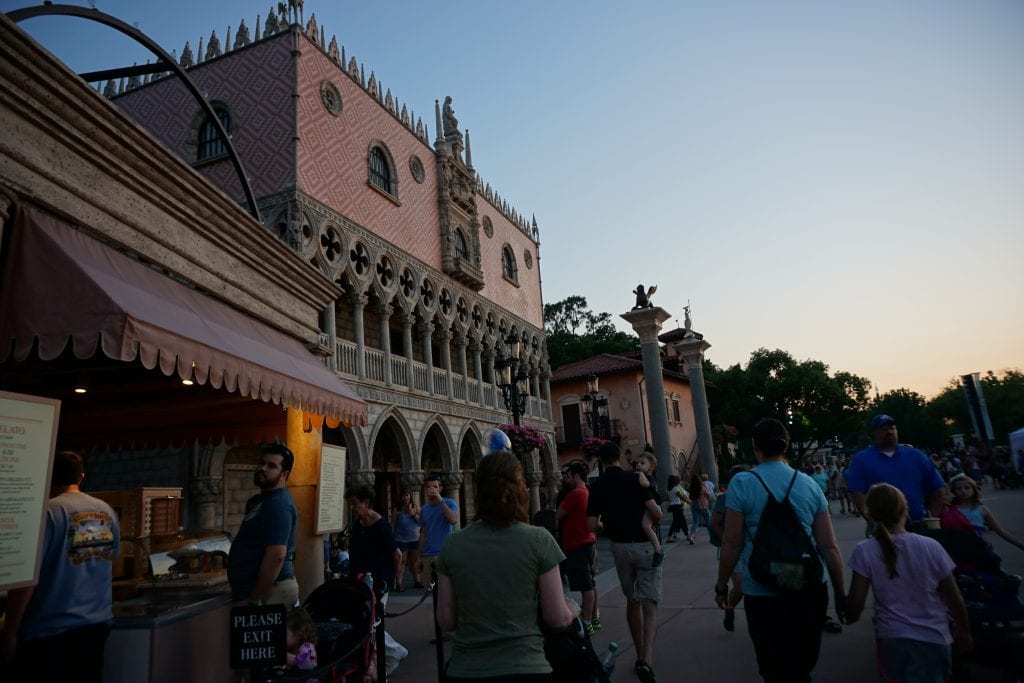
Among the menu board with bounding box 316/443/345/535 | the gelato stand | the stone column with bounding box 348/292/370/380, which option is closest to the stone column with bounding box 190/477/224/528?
the stone column with bounding box 348/292/370/380

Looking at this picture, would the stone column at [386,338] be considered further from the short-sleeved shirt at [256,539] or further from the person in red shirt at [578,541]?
the short-sleeved shirt at [256,539]

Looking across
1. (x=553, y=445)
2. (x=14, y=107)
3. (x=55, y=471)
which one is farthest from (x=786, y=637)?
(x=553, y=445)

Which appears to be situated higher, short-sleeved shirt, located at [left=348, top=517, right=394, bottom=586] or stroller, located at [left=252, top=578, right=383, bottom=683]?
short-sleeved shirt, located at [left=348, top=517, right=394, bottom=586]

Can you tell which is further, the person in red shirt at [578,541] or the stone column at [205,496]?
the stone column at [205,496]

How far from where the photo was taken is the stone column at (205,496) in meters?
12.2

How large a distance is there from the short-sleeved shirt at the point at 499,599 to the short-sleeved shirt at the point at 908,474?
3.18 m

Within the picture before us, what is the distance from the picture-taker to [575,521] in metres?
5.82

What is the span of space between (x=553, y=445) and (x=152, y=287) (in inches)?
932

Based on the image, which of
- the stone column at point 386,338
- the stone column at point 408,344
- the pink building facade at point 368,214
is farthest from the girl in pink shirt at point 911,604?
the stone column at point 408,344

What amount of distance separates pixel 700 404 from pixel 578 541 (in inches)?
746

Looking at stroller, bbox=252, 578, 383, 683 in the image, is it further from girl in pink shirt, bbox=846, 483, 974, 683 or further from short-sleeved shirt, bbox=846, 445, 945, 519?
short-sleeved shirt, bbox=846, 445, 945, 519

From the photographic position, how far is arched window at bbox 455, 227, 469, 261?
21686 mm

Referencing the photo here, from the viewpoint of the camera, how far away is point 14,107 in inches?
123

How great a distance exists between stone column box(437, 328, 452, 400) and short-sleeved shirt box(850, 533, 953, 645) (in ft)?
54.8
